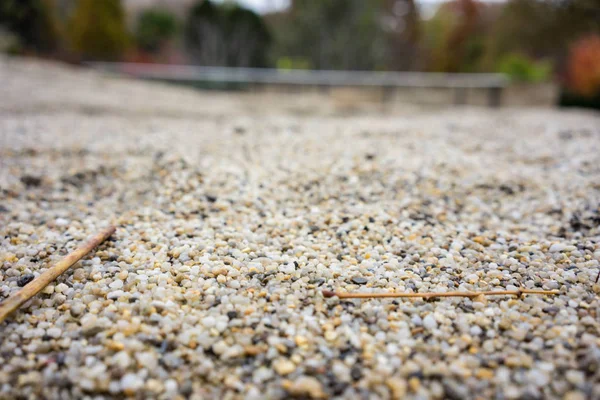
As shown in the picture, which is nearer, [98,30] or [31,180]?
[31,180]

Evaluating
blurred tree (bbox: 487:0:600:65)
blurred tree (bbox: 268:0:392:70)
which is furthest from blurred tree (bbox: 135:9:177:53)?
blurred tree (bbox: 487:0:600:65)

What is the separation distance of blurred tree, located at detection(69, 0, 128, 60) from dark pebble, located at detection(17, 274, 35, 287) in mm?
15617

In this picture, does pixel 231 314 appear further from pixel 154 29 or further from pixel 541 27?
pixel 541 27

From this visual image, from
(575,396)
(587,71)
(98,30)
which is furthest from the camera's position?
(98,30)

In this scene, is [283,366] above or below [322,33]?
below

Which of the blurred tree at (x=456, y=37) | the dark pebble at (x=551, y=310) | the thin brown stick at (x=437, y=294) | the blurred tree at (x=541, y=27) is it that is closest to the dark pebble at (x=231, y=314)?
the thin brown stick at (x=437, y=294)

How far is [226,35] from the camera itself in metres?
14.7

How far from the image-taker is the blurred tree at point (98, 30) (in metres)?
16.2

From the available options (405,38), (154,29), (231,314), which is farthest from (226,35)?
(231,314)

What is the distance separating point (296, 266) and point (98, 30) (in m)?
17.2

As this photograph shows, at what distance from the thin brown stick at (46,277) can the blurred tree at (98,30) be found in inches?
605

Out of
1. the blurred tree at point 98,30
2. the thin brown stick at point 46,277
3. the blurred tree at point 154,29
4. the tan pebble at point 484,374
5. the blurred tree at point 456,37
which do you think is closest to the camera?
the tan pebble at point 484,374

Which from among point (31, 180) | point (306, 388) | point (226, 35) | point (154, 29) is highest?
point (154, 29)

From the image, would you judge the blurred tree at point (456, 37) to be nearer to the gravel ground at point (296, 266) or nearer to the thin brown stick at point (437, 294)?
the gravel ground at point (296, 266)
